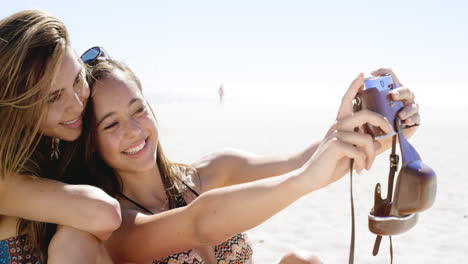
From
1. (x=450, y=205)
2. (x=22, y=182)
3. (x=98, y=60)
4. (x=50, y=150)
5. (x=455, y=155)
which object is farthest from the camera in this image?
(x=455, y=155)

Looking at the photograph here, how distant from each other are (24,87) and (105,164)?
0.62 meters

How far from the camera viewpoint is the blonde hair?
1.94 m

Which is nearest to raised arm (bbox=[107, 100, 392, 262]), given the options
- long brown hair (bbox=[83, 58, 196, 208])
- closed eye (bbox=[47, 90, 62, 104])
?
long brown hair (bbox=[83, 58, 196, 208])

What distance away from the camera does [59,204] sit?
5.98 ft

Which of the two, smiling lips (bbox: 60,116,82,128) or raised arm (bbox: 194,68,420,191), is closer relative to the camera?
smiling lips (bbox: 60,116,82,128)

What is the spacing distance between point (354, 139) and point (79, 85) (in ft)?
3.98

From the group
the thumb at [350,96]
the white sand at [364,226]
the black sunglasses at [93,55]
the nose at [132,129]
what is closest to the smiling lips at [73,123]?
the nose at [132,129]

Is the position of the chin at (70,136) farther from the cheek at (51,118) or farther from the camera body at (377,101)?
the camera body at (377,101)

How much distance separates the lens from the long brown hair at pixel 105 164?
7.61 ft

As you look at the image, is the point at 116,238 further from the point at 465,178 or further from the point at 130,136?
the point at 465,178

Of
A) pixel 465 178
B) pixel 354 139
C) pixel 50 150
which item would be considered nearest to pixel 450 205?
pixel 465 178

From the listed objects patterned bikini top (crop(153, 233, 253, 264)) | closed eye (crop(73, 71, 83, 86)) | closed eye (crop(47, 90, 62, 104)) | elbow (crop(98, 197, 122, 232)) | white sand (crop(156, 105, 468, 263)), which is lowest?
white sand (crop(156, 105, 468, 263))

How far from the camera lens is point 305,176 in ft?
5.77

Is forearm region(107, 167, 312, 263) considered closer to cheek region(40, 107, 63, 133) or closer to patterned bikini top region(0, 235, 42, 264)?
patterned bikini top region(0, 235, 42, 264)
